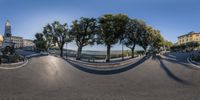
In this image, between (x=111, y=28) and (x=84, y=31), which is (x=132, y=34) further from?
(x=84, y=31)

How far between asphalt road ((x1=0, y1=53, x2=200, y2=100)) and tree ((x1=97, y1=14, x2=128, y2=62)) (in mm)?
19350

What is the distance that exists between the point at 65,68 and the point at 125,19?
2642 cm

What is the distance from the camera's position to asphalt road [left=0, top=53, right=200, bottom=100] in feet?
40.7

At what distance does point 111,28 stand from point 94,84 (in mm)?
26785

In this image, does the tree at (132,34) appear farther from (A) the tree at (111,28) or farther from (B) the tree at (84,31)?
(B) the tree at (84,31)

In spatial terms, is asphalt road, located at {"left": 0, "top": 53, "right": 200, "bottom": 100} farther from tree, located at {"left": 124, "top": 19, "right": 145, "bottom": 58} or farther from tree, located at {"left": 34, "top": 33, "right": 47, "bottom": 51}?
tree, located at {"left": 124, "top": 19, "right": 145, "bottom": 58}

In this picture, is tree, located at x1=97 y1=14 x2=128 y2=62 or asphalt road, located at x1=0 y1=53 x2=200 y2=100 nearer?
asphalt road, located at x1=0 y1=53 x2=200 y2=100

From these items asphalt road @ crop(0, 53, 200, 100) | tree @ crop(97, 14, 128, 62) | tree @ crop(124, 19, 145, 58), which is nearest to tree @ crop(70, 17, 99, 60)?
tree @ crop(97, 14, 128, 62)

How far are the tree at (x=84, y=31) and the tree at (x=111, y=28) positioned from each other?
1184 mm

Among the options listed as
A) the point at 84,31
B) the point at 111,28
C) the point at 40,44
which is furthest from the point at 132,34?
the point at 40,44

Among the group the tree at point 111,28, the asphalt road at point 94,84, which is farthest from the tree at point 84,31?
the asphalt road at point 94,84

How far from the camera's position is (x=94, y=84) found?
14445 millimetres

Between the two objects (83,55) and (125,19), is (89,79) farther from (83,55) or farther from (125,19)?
(125,19)

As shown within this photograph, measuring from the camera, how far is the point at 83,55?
27.1m
